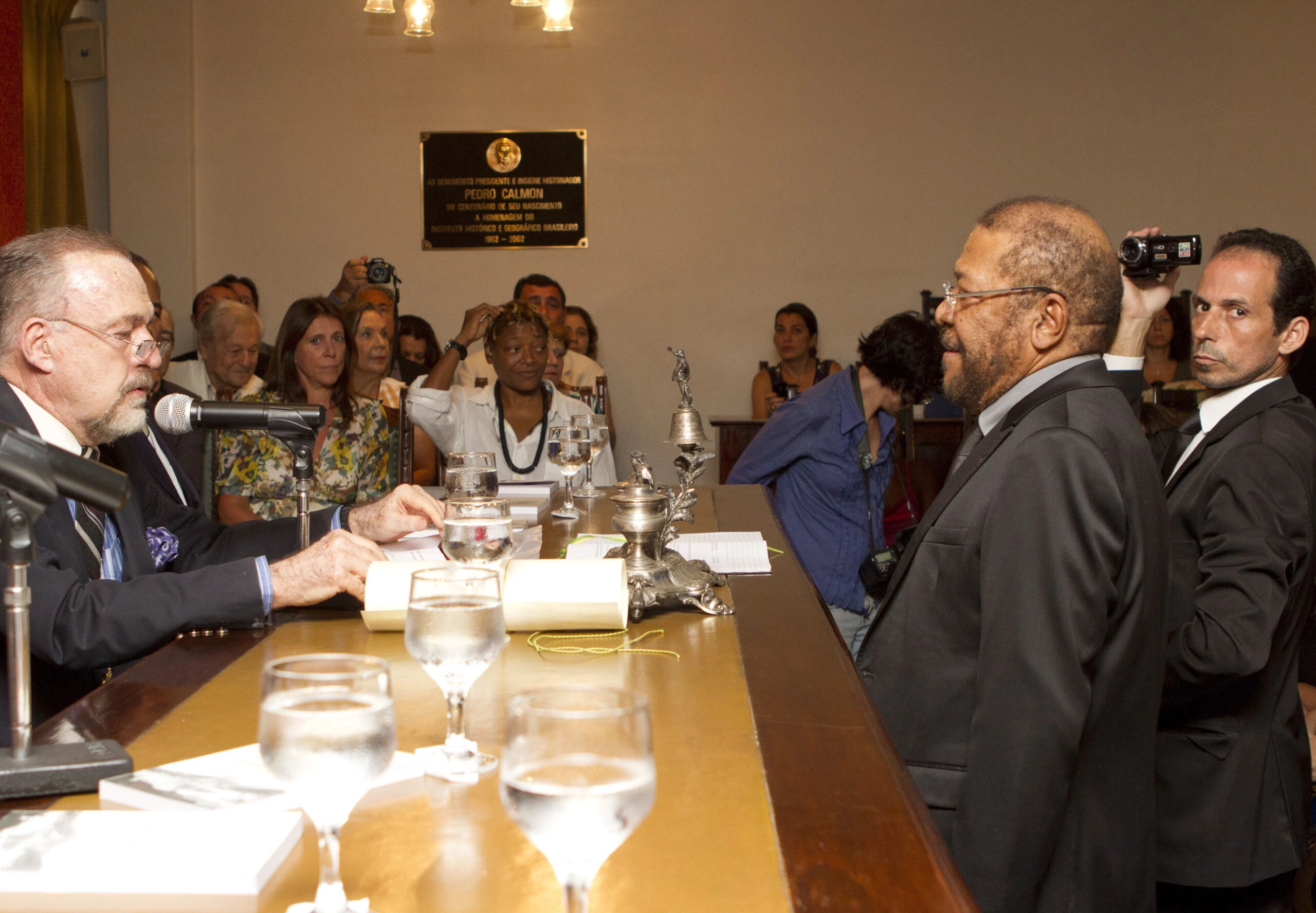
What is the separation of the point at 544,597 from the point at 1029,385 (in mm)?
763

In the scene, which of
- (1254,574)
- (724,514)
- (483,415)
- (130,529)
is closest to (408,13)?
(483,415)

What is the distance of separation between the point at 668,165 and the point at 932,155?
1.62 metres

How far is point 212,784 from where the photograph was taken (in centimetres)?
95

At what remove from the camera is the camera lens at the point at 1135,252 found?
2158 mm

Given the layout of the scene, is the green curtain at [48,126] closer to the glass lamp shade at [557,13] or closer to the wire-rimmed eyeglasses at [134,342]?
the glass lamp shade at [557,13]

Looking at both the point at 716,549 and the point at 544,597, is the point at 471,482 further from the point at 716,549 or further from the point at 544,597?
the point at 544,597

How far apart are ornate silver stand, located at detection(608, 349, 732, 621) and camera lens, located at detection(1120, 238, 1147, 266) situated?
3.24ft

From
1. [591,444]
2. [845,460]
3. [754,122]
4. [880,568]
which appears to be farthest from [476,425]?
[754,122]

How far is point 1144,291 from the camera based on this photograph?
7.27 feet

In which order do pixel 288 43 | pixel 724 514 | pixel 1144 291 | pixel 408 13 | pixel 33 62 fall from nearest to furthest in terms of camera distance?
1. pixel 1144 291
2. pixel 724 514
3. pixel 408 13
4. pixel 33 62
5. pixel 288 43

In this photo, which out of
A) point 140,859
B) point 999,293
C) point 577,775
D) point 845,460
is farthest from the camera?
point 845,460

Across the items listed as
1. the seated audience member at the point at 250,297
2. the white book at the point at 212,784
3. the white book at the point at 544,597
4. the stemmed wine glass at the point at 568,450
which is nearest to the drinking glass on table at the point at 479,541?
the white book at the point at 544,597

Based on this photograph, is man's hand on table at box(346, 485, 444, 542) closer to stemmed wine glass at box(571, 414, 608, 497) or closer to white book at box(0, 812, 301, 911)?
stemmed wine glass at box(571, 414, 608, 497)

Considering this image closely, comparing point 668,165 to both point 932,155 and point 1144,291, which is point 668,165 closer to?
point 932,155
